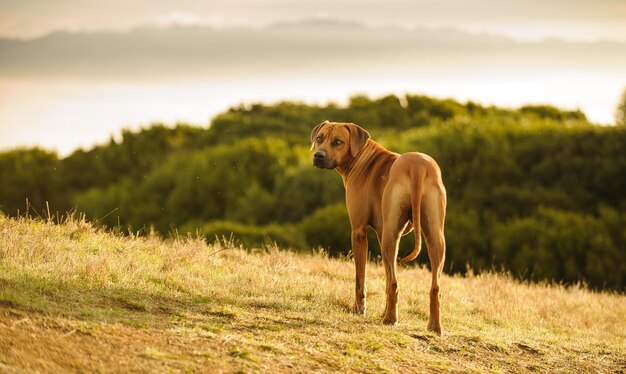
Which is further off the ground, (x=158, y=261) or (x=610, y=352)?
(x=158, y=261)

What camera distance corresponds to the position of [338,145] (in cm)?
1110

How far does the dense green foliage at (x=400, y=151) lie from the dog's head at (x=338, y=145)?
1274 centimetres

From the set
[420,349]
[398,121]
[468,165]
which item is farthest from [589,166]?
[420,349]

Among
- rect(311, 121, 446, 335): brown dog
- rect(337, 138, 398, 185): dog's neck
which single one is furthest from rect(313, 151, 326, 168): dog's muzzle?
rect(337, 138, 398, 185): dog's neck

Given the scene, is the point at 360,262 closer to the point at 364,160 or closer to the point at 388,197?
the point at 388,197

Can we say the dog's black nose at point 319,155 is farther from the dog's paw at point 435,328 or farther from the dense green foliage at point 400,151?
the dense green foliage at point 400,151

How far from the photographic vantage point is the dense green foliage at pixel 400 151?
33312 millimetres

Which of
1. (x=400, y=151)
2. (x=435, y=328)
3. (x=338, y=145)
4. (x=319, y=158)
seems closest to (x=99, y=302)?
(x=319, y=158)

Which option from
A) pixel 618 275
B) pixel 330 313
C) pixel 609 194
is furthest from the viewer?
pixel 609 194

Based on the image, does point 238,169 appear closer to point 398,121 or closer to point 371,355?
point 398,121

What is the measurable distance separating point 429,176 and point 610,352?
3.99m

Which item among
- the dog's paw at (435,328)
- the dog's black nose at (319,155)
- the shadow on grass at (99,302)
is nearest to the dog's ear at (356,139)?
the dog's black nose at (319,155)

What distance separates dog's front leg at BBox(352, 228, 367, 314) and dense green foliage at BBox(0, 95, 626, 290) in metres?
13.1

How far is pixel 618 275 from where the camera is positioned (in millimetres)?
31031
